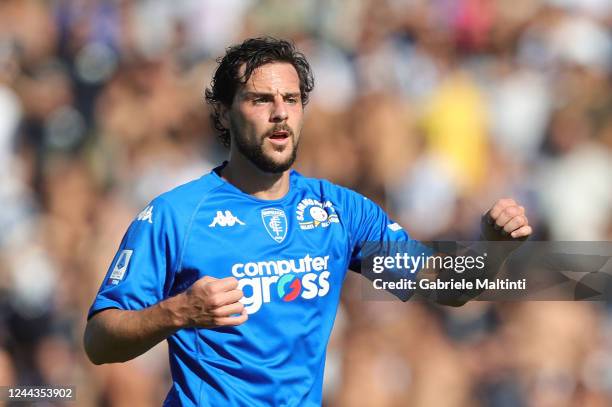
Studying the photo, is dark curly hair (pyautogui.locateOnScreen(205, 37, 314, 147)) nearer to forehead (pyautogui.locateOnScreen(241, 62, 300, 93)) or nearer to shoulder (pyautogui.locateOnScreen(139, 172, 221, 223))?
forehead (pyautogui.locateOnScreen(241, 62, 300, 93))

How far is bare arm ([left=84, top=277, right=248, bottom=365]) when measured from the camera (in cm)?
301

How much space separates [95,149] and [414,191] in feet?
8.94

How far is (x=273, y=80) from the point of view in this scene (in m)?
3.95

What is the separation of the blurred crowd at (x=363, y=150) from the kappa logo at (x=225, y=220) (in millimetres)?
3027

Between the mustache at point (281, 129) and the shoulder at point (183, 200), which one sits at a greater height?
the mustache at point (281, 129)

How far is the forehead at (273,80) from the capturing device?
3938 mm

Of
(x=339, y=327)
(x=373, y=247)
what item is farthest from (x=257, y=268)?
(x=339, y=327)

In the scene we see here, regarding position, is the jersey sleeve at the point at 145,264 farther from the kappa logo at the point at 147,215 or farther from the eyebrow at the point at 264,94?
the eyebrow at the point at 264,94

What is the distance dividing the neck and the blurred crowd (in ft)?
9.57

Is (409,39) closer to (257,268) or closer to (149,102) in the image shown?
(149,102)

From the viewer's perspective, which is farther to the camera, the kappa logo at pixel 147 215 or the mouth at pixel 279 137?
the mouth at pixel 279 137

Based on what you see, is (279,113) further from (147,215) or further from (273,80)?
(147,215)

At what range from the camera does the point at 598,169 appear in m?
6.61

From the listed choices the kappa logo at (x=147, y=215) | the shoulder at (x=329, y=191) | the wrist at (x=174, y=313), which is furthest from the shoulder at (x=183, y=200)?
the wrist at (x=174, y=313)
